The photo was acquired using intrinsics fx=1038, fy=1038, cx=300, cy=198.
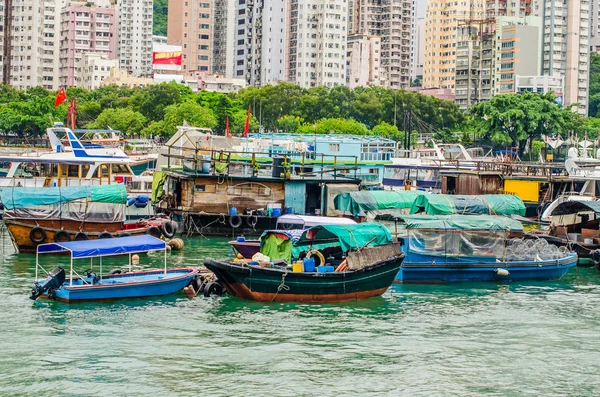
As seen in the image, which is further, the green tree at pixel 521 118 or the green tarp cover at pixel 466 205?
the green tree at pixel 521 118

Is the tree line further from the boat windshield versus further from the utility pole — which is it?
the boat windshield

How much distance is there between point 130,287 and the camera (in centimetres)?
3300

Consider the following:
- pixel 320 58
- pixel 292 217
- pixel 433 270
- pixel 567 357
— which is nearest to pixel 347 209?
pixel 292 217

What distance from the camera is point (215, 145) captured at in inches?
2704

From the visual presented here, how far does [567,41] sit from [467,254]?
133325 mm

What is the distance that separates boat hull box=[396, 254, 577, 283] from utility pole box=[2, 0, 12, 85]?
153 m

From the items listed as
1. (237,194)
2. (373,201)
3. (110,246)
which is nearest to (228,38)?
(237,194)

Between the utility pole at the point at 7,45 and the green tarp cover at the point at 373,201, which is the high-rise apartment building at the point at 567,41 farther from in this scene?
the green tarp cover at the point at 373,201

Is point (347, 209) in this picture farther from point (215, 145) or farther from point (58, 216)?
point (215, 145)

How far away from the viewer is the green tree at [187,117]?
341 feet

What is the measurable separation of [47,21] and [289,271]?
161909 millimetres

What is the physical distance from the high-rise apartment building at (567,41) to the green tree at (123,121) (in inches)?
3057

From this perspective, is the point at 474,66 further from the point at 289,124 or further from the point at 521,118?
the point at 289,124

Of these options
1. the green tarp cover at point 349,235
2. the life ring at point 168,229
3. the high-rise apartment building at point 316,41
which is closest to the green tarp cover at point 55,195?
the life ring at point 168,229
